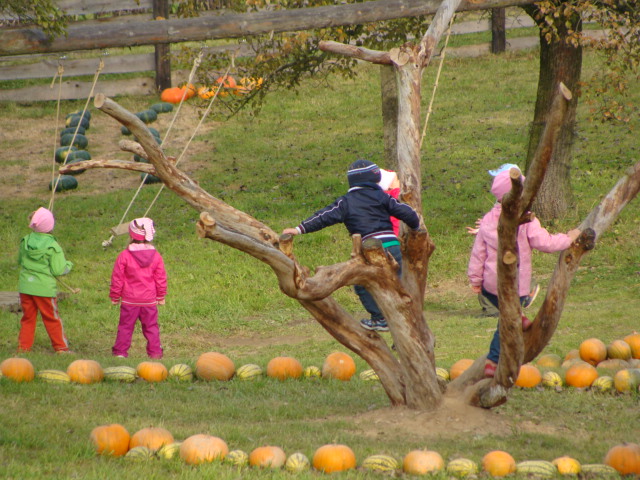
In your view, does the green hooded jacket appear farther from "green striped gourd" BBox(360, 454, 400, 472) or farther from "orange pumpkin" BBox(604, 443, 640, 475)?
"orange pumpkin" BBox(604, 443, 640, 475)

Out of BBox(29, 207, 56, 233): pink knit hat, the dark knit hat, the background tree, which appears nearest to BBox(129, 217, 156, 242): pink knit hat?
BBox(29, 207, 56, 233): pink knit hat

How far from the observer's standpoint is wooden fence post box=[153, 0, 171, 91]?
800 inches

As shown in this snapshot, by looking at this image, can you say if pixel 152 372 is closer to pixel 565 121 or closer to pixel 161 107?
pixel 565 121

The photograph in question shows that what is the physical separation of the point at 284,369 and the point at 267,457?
8.21ft

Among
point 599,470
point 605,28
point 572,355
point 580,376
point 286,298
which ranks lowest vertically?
point 286,298

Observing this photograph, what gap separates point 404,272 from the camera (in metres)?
5.99

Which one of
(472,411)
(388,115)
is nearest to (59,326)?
(472,411)

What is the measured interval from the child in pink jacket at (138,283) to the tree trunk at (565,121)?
6582 mm

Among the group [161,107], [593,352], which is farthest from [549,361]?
[161,107]

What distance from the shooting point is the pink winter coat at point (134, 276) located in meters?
8.44

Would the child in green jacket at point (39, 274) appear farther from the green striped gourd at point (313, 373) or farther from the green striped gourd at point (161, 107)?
the green striped gourd at point (161, 107)

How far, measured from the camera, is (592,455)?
5301 millimetres

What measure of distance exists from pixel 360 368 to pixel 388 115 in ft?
22.8

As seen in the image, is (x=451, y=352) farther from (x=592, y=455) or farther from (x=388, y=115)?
(x=388, y=115)
